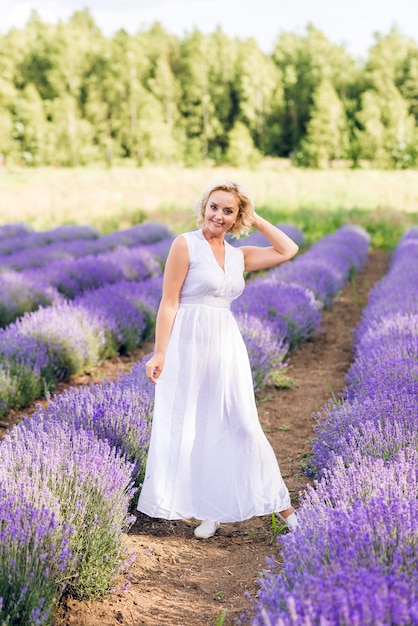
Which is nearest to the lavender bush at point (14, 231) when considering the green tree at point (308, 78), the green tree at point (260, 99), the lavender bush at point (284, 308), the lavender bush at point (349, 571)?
the lavender bush at point (284, 308)

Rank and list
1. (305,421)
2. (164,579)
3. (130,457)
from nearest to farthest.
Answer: (164,579) → (130,457) → (305,421)

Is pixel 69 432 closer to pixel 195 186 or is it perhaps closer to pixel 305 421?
pixel 305 421

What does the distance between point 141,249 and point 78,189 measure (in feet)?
40.2

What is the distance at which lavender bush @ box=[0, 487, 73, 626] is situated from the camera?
1.93m

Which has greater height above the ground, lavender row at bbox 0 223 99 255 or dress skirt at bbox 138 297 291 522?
dress skirt at bbox 138 297 291 522

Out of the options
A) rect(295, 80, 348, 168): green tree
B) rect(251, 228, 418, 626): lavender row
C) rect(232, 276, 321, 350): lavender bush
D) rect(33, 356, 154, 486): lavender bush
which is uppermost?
rect(295, 80, 348, 168): green tree

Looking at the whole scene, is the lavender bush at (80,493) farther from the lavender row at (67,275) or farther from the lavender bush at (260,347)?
the lavender row at (67,275)

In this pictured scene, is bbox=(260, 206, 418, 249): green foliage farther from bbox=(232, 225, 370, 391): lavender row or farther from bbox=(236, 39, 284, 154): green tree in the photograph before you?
bbox=(236, 39, 284, 154): green tree

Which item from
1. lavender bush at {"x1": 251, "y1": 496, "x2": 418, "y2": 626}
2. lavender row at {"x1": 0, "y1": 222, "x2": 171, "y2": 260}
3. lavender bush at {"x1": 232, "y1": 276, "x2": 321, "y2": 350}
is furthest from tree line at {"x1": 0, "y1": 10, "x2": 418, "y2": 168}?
lavender bush at {"x1": 251, "y1": 496, "x2": 418, "y2": 626}

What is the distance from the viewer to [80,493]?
2.38 metres

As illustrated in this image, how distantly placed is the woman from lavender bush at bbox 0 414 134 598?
0.72 feet

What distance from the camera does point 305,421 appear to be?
4488 millimetres

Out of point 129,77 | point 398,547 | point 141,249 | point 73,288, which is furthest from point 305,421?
point 129,77

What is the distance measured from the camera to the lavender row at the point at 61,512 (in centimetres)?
198
